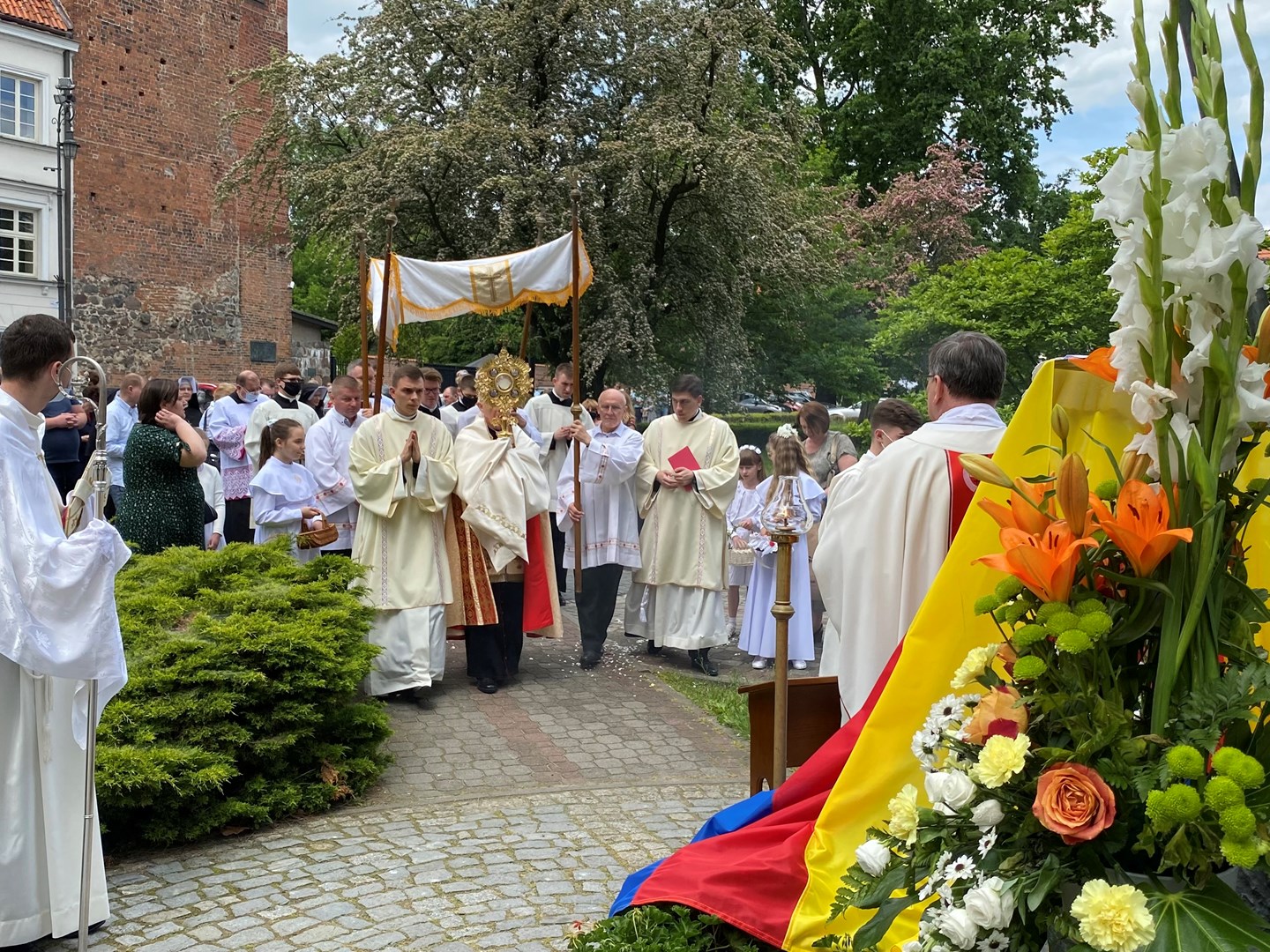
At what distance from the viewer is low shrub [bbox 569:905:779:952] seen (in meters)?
3.18

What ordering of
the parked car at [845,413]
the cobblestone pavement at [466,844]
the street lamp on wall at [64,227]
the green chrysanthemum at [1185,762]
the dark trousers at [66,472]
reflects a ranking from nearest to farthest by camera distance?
the green chrysanthemum at [1185,762]
the cobblestone pavement at [466,844]
the dark trousers at [66,472]
the street lamp on wall at [64,227]
the parked car at [845,413]

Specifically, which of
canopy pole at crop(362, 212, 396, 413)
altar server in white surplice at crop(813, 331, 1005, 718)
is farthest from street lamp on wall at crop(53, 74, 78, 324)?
altar server in white surplice at crop(813, 331, 1005, 718)

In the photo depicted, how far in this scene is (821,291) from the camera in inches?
752

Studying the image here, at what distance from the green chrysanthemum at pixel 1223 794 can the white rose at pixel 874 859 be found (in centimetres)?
62

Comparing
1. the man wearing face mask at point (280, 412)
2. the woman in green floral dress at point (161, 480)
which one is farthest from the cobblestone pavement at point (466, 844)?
the man wearing face mask at point (280, 412)

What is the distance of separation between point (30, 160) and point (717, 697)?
23388 millimetres

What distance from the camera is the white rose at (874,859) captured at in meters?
2.14

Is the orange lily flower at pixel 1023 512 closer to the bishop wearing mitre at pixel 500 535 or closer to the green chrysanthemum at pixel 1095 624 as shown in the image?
the green chrysanthemum at pixel 1095 624

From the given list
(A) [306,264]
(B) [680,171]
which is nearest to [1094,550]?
(B) [680,171]

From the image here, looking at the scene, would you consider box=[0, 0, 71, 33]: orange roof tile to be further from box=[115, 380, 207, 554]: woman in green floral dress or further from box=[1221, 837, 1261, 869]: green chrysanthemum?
box=[1221, 837, 1261, 869]: green chrysanthemum

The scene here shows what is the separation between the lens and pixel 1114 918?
166 cm

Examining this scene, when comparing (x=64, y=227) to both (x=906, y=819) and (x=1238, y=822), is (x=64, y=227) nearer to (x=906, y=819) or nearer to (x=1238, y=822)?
(x=906, y=819)

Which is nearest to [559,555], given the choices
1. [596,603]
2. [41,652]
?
[596,603]

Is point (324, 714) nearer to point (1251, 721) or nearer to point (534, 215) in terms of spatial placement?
point (1251, 721)
